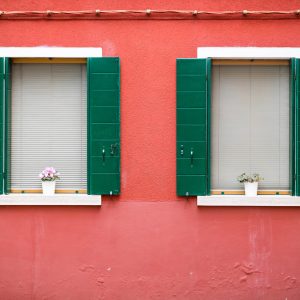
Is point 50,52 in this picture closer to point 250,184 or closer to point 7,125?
point 7,125

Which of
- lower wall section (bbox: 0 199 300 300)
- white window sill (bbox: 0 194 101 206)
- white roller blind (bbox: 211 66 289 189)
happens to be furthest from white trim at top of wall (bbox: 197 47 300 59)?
white window sill (bbox: 0 194 101 206)

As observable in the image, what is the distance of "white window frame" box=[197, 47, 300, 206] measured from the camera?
276 inches

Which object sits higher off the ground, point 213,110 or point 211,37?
point 211,37

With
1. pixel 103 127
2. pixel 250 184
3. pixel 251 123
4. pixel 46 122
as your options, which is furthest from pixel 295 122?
pixel 46 122

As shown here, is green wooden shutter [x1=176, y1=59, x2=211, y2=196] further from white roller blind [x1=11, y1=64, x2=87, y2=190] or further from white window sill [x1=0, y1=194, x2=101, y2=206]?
white roller blind [x1=11, y1=64, x2=87, y2=190]

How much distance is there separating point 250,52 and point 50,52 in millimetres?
2416

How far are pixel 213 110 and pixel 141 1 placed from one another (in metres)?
1.59

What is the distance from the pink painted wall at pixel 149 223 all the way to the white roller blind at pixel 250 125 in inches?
15.2

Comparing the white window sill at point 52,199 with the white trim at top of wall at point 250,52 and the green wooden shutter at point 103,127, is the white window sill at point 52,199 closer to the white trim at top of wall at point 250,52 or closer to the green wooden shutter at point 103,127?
the green wooden shutter at point 103,127

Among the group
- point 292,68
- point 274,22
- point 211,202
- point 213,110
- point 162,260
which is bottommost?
point 162,260

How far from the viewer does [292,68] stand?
23.0ft

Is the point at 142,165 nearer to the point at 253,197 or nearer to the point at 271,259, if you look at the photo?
the point at 253,197

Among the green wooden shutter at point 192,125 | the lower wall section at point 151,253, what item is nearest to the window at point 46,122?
the lower wall section at point 151,253

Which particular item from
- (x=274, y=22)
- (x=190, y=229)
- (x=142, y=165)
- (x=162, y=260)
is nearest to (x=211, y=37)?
(x=274, y=22)
